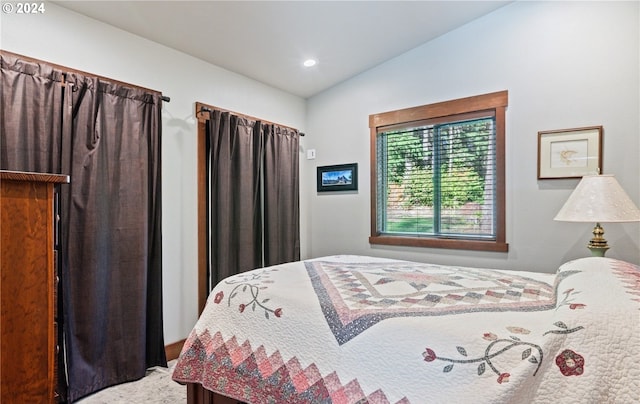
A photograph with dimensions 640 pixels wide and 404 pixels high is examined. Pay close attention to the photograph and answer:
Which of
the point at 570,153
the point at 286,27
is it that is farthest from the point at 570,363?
the point at 286,27

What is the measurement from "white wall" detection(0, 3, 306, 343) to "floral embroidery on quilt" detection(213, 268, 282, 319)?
128cm

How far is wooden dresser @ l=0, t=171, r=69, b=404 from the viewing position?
3.75 feet

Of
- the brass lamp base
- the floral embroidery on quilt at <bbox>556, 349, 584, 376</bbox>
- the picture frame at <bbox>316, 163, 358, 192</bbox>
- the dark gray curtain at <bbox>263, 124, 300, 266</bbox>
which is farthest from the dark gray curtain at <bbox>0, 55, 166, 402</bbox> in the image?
the brass lamp base

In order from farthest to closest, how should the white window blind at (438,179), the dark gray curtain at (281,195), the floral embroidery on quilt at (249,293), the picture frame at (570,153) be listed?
the dark gray curtain at (281,195), the white window blind at (438,179), the picture frame at (570,153), the floral embroidery on quilt at (249,293)

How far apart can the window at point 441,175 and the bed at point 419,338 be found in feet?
3.98

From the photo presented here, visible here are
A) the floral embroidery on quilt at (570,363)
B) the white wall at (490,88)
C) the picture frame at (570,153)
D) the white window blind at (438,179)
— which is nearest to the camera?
the floral embroidery on quilt at (570,363)

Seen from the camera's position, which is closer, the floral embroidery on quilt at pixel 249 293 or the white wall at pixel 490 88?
the floral embroidery on quilt at pixel 249 293

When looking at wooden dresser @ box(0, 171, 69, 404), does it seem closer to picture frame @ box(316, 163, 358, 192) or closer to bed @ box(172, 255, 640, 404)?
bed @ box(172, 255, 640, 404)

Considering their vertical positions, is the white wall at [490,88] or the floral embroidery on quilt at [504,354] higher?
the white wall at [490,88]

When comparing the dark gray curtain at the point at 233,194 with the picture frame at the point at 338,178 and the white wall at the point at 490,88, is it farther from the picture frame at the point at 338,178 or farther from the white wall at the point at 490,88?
the picture frame at the point at 338,178

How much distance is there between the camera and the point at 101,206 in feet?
7.52

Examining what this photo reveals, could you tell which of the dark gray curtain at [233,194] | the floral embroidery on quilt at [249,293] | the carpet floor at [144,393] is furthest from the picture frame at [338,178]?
the carpet floor at [144,393]

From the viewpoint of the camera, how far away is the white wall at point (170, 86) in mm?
2170

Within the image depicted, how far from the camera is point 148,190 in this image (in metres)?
2.56
